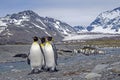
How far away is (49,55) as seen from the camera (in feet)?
63.1

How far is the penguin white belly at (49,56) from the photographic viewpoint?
62.6 feet

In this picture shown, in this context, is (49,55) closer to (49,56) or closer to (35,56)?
(49,56)

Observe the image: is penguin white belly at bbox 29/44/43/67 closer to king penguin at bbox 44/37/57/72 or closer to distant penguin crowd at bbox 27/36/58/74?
distant penguin crowd at bbox 27/36/58/74

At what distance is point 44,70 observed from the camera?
65.4 ft

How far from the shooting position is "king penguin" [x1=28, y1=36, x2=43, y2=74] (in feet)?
60.9

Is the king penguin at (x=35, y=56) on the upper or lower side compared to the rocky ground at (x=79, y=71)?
upper

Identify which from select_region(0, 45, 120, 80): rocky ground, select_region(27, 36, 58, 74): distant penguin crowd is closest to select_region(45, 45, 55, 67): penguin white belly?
select_region(27, 36, 58, 74): distant penguin crowd

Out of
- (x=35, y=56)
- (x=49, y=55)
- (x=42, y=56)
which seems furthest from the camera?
(x=49, y=55)

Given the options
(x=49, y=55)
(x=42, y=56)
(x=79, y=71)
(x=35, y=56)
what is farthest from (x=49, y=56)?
(x=79, y=71)

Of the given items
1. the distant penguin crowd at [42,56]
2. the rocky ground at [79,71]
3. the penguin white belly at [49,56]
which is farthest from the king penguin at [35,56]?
the rocky ground at [79,71]

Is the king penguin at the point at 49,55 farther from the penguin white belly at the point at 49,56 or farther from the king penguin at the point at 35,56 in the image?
the king penguin at the point at 35,56

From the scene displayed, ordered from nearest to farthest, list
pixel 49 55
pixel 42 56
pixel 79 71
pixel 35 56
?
pixel 79 71 → pixel 35 56 → pixel 42 56 → pixel 49 55

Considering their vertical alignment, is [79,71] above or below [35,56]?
below

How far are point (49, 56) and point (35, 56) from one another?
0.87 m
